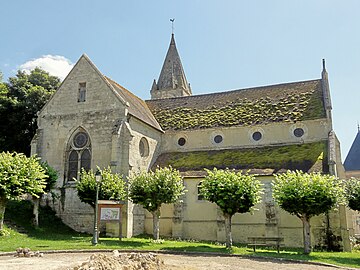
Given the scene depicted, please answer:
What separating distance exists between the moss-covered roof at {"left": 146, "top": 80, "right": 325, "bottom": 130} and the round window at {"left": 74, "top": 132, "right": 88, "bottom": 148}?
8.48 m

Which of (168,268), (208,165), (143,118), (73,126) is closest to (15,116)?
(73,126)

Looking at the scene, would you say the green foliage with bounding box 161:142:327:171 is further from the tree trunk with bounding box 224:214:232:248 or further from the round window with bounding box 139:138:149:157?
the tree trunk with bounding box 224:214:232:248

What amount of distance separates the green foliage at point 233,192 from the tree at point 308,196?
5.20 ft

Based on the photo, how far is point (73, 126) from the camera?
102 feet

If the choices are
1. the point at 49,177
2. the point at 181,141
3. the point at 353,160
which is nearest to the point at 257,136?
the point at 181,141

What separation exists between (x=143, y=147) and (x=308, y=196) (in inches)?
618

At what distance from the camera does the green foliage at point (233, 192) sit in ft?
72.0

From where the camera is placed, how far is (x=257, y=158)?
29938 millimetres

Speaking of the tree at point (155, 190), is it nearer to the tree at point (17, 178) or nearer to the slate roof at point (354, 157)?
the tree at point (17, 178)

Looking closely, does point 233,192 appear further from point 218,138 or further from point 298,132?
point 218,138

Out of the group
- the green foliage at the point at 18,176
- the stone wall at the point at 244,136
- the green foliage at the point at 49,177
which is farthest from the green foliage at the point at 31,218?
the stone wall at the point at 244,136

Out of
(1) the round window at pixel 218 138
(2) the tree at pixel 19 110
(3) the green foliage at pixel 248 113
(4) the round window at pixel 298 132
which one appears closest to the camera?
(4) the round window at pixel 298 132

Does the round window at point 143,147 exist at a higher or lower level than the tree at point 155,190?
higher

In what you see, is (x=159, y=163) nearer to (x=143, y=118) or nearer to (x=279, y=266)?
(x=143, y=118)
